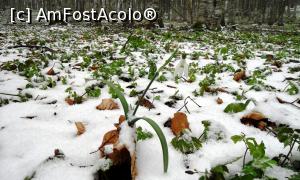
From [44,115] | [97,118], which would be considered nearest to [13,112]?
[44,115]

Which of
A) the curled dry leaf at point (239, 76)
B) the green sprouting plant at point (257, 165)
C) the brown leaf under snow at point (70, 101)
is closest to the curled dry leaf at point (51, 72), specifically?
the brown leaf under snow at point (70, 101)

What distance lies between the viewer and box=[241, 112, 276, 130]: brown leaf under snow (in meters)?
1.97

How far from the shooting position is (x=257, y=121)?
2.03 m

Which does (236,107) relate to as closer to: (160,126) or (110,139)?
(160,126)

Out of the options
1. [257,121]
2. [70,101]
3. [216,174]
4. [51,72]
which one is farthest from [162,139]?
[51,72]

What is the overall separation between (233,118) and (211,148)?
0.59 meters

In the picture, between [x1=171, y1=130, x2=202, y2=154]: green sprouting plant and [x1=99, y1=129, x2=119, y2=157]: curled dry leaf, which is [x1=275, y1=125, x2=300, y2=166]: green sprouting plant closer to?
[x1=171, y1=130, x2=202, y2=154]: green sprouting plant

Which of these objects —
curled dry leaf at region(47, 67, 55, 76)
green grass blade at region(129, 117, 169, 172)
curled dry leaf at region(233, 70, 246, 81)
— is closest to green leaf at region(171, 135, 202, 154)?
green grass blade at region(129, 117, 169, 172)

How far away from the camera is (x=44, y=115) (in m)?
2.19

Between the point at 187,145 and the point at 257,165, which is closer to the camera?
the point at 257,165

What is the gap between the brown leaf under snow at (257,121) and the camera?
1967 mm
